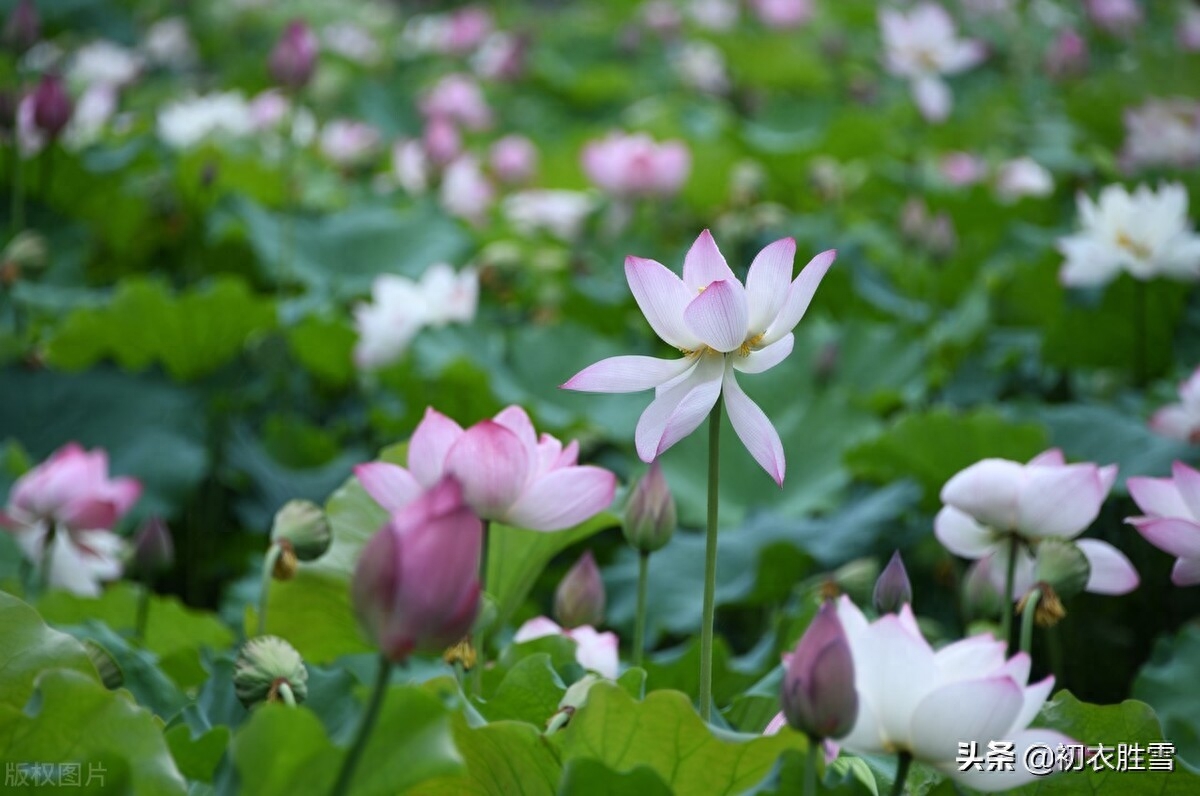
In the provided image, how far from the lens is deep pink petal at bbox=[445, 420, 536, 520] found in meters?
0.75

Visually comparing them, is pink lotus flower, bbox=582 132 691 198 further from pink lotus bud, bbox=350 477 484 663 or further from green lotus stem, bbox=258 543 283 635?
pink lotus bud, bbox=350 477 484 663

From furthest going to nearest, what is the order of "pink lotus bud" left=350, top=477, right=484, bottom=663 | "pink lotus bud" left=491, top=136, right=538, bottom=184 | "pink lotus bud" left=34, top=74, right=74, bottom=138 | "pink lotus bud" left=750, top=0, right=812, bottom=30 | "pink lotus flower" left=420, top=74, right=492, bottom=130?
"pink lotus bud" left=750, top=0, right=812, bottom=30 < "pink lotus flower" left=420, top=74, right=492, bottom=130 < "pink lotus bud" left=491, top=136, right=538, bottom=184 < "pink lotus bud" left=34, top=74, right=74, bottom=138 < "pink lotus bud" left=350, top=477, right=484, bottom=663

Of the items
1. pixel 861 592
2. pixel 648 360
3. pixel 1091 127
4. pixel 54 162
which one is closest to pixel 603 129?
pixel 1091 127

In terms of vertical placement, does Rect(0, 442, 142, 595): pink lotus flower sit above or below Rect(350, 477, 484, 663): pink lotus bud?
below

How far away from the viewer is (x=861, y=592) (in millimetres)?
1100

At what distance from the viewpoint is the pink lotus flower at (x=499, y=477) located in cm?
76

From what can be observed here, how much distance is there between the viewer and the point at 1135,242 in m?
1.59

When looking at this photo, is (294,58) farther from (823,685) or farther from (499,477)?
(823,685)

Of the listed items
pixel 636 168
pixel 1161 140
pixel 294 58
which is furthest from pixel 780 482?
pixel 1161 140

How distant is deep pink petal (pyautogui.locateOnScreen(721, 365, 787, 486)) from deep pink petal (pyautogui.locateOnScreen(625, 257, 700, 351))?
0.11 ft

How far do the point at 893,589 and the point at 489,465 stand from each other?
258 mm

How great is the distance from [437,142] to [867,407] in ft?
4.50

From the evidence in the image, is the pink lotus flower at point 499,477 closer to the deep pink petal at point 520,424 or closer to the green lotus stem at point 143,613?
the deep pink petal at point 520,424

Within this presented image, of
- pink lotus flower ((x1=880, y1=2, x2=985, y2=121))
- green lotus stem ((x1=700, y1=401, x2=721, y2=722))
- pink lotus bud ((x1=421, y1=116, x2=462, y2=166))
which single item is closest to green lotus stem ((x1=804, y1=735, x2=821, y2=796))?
green lotus stem ((x1=700, y1=401, x2=721, y2=722))
